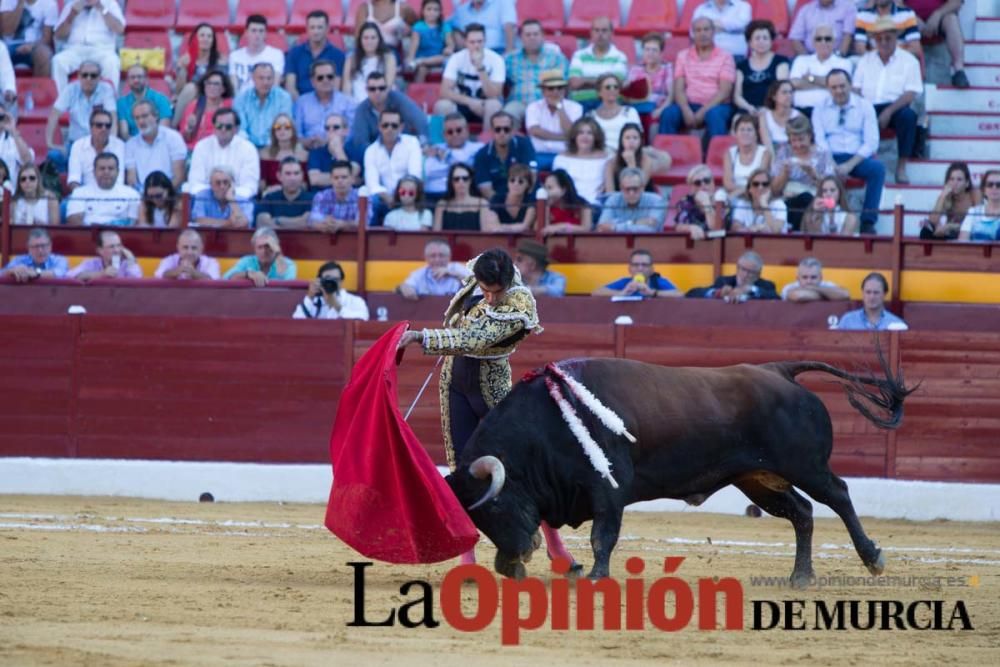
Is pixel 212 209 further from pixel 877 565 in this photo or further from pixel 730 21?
pixel 877 565

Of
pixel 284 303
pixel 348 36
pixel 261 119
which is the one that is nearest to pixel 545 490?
pixel 284 303

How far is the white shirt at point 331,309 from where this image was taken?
10711 mm

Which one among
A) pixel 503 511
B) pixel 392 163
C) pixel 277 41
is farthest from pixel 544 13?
pixel 503 511

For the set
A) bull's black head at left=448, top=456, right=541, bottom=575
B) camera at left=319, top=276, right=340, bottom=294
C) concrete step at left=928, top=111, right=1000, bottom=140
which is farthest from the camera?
concrete step at left=928, top=111, right=1000, bottom=140

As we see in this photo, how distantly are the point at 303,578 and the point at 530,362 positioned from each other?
13.8ft

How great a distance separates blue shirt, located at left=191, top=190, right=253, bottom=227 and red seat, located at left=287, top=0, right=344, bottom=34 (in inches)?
117

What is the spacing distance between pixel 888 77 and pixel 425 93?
347 centimetres

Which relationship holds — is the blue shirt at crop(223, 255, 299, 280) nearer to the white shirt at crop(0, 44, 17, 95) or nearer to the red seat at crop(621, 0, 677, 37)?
the white shirt at crop(0, 44, 17, 95)

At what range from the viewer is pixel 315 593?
6.07m

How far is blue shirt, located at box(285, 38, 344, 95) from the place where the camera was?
41.8ft

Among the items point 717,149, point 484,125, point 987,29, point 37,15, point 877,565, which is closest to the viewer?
point 877,565

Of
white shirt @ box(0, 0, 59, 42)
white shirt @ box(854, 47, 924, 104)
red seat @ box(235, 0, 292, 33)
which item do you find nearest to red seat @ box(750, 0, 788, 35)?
white shirt @ box(854, 47, 924, 104)

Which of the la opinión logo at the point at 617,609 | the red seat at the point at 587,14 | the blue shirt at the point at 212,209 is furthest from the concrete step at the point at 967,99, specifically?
the la opinión logo at the point at 617,609

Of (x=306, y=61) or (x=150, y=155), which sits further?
(x=306, y=61)
